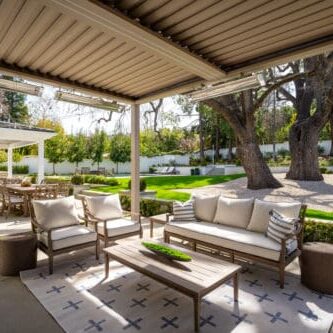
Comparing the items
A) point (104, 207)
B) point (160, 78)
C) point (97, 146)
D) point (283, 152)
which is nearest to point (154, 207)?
point (104, 207)

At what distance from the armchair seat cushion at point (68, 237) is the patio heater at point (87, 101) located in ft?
8.06

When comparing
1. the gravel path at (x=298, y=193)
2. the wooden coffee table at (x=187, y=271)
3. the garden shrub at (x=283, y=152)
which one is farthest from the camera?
the garden shrub at (x=283, y=152)

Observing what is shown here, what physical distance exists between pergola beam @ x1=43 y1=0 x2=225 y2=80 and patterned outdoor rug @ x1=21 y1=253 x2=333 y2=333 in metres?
3.09

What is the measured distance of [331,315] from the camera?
114 inches

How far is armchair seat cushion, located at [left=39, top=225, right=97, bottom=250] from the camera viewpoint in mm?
4051

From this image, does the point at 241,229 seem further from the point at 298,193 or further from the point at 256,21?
the point at 298,193

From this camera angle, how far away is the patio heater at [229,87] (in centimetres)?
418

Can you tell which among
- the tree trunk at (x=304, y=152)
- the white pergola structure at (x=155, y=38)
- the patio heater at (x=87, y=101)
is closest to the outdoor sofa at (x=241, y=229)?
the white pergola structure at (x=155, y=38)

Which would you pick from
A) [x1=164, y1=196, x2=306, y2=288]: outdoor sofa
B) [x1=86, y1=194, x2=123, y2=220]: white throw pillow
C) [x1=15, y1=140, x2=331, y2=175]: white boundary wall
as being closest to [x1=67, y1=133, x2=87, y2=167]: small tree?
[x1=15, y1=140, x2=331, y2=175]: white boundary wall

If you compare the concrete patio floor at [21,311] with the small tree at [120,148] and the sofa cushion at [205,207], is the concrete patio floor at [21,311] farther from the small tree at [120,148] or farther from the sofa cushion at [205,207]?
the small tree at [120,148]

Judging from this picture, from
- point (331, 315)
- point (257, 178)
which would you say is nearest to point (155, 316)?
point (331, 315)

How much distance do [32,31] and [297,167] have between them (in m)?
10.7

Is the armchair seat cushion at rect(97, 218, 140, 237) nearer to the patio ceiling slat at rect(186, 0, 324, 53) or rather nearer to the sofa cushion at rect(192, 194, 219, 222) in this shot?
the sofa cushion at rect(192, 194, 219, 222)

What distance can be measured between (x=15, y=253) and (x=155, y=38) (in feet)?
11.5
